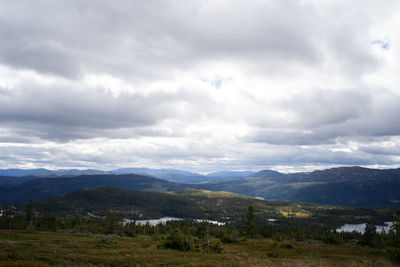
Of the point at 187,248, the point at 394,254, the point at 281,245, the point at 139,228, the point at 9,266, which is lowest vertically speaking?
the point at 139,228

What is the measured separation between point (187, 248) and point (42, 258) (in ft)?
127

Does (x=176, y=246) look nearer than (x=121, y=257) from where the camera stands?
No

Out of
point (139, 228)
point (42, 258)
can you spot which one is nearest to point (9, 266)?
point (42, 258)

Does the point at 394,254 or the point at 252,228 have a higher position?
the point at 394,254

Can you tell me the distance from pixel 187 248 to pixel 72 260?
36228 millimetres

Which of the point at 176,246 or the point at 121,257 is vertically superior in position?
the point at 121,257

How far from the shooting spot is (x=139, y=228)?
166 meters

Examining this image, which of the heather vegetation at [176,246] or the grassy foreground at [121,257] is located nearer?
the grassy foreground at [121,257]

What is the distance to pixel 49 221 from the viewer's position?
163 metres

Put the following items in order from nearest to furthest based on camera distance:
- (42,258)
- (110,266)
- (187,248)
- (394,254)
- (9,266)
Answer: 1. (9,266)
2. (110,266)
3. (42,258)
4. (394,254)
5. (187,248)

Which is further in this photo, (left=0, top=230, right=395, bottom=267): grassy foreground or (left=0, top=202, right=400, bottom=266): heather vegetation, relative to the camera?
(left=0, top=202, right=400, bottom=266): heather vegetation

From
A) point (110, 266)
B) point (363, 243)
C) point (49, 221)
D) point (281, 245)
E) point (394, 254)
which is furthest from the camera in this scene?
point (49, 221)

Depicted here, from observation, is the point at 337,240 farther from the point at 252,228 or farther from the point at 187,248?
the point at 187,248

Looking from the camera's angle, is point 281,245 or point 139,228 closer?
point 281,245
